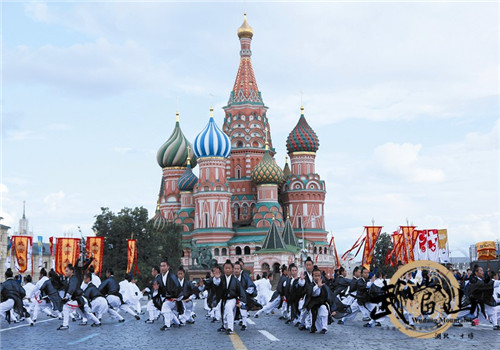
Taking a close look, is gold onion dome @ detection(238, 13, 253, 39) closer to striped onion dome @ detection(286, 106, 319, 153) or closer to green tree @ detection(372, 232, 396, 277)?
striped onion dome @ detection(286, 106, 319, 153)

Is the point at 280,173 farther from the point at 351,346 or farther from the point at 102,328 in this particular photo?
the point at 351,346

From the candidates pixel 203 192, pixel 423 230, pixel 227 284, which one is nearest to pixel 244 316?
pixel 227 284

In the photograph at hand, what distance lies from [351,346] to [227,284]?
167 inches

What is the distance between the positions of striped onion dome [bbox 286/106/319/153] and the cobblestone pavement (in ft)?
208

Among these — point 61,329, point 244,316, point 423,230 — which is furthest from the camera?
point 423,230

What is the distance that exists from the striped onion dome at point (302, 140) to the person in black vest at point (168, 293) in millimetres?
63849

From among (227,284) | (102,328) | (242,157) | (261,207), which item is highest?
(242,157)

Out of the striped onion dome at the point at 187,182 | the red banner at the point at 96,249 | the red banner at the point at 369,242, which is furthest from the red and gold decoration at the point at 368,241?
the striped onion dome at the point at 187,182

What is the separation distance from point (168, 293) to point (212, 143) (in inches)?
2278

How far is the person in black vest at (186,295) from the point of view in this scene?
17119 millimetres

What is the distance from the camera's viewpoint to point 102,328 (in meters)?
17.0

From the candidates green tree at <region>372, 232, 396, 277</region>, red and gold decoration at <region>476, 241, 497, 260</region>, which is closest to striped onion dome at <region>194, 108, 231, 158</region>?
Answer: green tree at <region>372, 232, 396, 277</region>

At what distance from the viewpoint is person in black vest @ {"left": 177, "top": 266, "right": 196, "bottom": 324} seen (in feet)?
56.2

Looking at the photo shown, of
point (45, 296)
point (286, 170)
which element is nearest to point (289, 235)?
point (286, 170)
